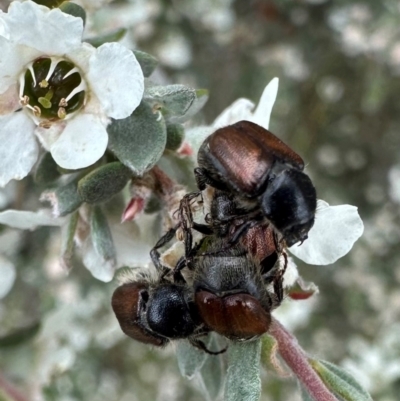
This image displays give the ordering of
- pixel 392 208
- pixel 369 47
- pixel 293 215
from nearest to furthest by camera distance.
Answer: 1. pixel 293 215
2. pixel 369 47
3. pixel 392 208

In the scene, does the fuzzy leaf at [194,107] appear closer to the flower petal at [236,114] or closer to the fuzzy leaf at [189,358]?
the flower petal at [236,114]

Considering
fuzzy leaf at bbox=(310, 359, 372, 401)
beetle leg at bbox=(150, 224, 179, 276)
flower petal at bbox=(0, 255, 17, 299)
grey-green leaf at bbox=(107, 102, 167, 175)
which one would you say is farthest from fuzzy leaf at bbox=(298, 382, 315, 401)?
flower petal at bbox=(0, 255, 17, 299)

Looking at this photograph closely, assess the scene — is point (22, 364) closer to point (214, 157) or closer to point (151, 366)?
point (214, 157)

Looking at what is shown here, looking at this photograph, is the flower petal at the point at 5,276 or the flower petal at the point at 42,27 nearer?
the flower petal at the point at 42,27

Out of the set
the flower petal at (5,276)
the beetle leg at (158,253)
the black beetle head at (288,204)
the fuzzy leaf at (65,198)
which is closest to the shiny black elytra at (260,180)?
the black beetle head at (288,204)

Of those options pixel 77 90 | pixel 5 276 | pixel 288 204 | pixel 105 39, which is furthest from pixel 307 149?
pixel 288 204

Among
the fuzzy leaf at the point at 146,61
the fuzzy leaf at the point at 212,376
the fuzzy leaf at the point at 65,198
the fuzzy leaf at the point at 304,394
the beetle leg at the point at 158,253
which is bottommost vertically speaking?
the fuzzy leaf at the point at 212,376

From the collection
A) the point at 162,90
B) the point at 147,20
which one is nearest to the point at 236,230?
the point at 162,90
